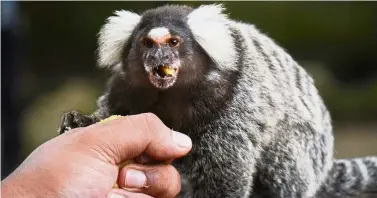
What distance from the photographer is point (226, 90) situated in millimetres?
1687

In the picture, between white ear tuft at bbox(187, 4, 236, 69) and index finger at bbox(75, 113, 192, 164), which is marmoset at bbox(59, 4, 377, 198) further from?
index finger at bbox(75, 113, 192, 164)

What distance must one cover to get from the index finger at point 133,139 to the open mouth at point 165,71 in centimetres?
34

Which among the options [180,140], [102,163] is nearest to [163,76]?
[180,140]

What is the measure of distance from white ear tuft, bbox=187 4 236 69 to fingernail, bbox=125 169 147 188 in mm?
540

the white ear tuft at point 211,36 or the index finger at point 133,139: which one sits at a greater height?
the white ear tuft at point 211,36

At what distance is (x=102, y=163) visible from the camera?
1153 millimetres

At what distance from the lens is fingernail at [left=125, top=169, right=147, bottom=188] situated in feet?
4.03

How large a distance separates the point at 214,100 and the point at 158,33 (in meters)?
0.24

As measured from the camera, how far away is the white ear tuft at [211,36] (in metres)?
1.69

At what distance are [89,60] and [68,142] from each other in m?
3.35

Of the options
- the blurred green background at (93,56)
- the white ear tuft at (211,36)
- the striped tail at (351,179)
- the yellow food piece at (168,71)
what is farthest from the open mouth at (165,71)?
the blurred green background at (93,56)

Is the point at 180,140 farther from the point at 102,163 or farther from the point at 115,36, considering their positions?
the point at 115,36

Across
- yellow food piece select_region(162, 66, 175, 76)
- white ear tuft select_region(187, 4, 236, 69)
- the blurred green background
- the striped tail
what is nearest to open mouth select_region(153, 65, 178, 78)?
A: yellow food piece select_region(162, 66, 175, 76)

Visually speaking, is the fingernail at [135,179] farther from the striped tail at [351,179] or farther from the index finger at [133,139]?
the striped tail at [351,179]
